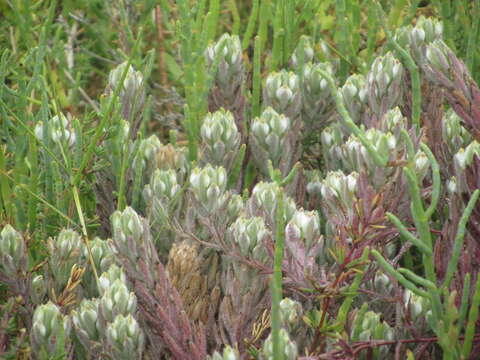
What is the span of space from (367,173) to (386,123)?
0.42 feet

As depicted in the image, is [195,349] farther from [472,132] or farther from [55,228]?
[472,132]

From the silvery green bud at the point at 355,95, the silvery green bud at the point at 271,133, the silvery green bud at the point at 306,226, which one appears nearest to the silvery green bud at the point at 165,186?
the silvery green bud at the point at 271,133

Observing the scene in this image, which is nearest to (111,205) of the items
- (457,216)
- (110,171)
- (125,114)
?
(110,171)

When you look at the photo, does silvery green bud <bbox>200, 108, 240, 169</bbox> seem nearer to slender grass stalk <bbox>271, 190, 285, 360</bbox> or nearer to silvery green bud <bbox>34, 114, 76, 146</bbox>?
silvery green bud <bbox>34, 114, 76, 146</bbox>

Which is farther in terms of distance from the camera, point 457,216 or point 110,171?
point 110,171

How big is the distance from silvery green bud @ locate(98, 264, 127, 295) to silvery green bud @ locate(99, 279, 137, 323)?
0.13 ft

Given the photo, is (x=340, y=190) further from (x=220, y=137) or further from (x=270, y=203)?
(x=220, y=137)

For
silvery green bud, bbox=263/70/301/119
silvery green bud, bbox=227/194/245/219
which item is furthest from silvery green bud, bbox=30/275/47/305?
silvery green bud, bbox=263/70/301/119

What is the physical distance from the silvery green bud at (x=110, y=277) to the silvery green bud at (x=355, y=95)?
2.15 ft

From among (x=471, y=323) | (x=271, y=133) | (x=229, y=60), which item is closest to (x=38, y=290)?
(x=271, y=133)

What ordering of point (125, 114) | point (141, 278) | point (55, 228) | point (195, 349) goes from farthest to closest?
point (125, 114) < point (55, 228) < point (141, 278) < point (195, 349)

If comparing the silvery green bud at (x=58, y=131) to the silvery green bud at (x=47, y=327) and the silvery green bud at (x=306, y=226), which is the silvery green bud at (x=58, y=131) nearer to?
the silvery green bud at (x=47, y=327)

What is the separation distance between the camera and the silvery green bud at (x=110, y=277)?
139 centimetres

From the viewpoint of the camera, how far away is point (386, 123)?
147 cm
